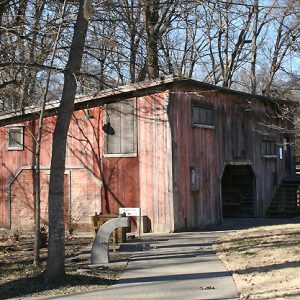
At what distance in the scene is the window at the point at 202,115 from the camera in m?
18.7

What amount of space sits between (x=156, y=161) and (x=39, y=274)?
7908 millimetres

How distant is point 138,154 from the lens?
1789 cm

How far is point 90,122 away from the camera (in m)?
18.7

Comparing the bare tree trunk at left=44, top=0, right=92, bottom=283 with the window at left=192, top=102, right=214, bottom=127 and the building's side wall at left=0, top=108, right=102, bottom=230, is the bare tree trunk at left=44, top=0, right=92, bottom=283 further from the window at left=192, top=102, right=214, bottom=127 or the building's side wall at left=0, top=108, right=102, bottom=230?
the window at left=192, top=102, right=214, bottom=127

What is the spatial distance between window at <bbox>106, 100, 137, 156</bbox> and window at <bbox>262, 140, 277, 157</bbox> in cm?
815

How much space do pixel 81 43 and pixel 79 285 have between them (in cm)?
411

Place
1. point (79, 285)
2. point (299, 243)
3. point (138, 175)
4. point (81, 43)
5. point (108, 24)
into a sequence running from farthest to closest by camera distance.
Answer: point (138, 175) < point (108, 24) < point (299, 243) < point (81, 43) < point (79, 285)

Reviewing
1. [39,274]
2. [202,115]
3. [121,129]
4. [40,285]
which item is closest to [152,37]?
[202,115]

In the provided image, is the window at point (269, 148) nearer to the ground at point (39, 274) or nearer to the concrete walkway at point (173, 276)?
the concrete walkway at point (173, 276)

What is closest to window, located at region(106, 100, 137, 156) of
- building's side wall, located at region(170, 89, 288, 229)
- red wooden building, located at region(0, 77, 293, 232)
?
red wooden building, located at region(0, 77, 293, 232)

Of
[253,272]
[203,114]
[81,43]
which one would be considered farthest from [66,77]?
[203,114]

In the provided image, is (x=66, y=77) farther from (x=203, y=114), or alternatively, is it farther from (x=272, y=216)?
(x=272, y=216)

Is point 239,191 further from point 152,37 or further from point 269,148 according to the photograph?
point 152,37

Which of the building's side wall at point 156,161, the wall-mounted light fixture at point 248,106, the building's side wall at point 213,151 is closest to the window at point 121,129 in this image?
the building's side wall at point 156,161
